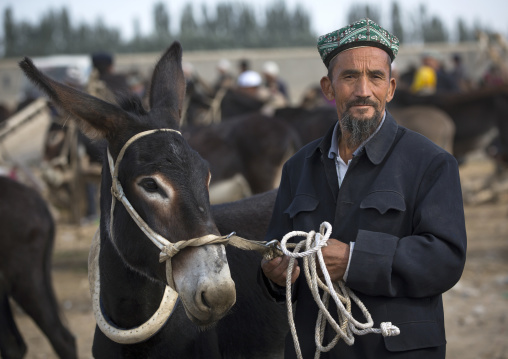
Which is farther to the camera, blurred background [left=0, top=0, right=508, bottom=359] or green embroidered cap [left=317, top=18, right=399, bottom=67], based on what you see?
blurred background [left=0, top=0, right=508, bottom=359]

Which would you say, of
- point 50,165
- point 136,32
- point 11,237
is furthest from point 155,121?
point 136,32

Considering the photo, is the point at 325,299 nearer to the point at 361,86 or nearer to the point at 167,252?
the point at 167,252

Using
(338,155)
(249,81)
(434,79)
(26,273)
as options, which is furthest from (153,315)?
(434,79)

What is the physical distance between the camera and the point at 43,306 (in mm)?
4539

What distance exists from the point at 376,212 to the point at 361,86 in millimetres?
458

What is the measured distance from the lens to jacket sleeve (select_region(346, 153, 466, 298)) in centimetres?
197

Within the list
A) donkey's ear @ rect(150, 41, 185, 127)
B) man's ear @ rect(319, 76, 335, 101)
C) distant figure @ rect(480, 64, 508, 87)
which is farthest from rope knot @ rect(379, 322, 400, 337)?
distant figure @ rect(480, 64, 508, 87)

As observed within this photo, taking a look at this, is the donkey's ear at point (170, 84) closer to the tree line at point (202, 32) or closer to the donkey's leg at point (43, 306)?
the donkey's leg at point (43, 306)

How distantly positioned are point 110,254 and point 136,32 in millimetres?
37717

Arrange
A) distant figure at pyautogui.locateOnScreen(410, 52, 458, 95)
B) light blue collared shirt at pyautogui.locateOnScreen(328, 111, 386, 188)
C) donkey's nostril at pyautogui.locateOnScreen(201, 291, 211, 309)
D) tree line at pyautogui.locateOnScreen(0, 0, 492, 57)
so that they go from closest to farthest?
donkey's nostril at pyautogui.locateOnScreen(201, 291, 211, 309)
light blue collared shirt at pyautogui.locateOnScreen(328, 111, 386, 188)
distant figure at pyautogui.locateOnScreen(410, 52, 458, 95)
tree line at pyautogui.locateOnScreen(0, 0, 492, 57)

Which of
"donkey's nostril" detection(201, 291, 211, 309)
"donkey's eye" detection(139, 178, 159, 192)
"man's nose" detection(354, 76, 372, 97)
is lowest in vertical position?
"donkey's nostril" detection(201, 291, 211, 309)

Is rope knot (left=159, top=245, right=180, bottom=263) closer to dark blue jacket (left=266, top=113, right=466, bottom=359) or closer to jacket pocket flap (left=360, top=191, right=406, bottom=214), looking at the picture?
dark blue jacket (left=266, top=113, right=466, bottom=359)

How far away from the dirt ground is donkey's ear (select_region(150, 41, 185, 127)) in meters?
2.97

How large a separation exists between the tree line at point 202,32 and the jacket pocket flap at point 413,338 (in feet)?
115
